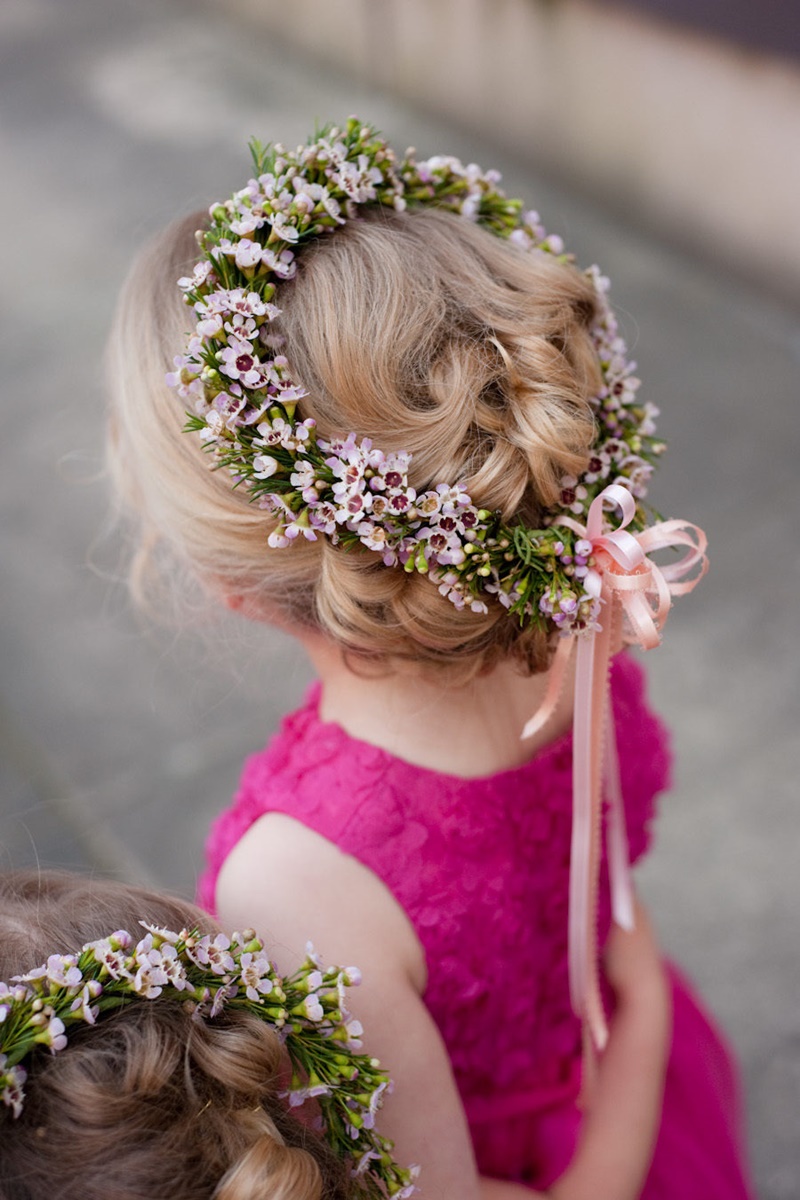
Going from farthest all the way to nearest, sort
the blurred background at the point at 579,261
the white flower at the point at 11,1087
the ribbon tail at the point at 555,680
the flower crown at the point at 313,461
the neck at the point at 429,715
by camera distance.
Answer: the blurred background at the point at 579,261 < the neck at the point at 429,715 < the ribbon tail at the point at 555,680 < the flower crown at the point at 313,461 < the white flower at the point at 11,1087

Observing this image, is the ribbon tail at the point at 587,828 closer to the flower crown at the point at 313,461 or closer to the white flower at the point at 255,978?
the flower crown at the point at 313,461

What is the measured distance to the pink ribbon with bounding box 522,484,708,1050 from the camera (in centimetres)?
125

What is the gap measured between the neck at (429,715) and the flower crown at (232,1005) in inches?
15.3

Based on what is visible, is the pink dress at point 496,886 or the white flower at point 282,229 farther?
the pink dress at point 496,886

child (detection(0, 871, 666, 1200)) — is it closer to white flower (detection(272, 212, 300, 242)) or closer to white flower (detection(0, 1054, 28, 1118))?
white flower (detection(0, 1054, 28, 1118))

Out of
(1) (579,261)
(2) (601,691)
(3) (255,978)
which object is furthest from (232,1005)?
(1) (579,261)

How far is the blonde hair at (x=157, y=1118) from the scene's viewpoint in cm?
91

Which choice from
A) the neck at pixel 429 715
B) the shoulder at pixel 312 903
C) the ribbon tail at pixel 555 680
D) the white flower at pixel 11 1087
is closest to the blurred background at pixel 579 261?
the neck at pixel 429 715

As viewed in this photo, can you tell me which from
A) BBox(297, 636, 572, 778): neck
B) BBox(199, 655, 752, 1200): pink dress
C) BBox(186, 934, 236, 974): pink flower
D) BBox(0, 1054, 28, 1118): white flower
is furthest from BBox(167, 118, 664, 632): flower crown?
BBox(0, 1054, 28, 1118): white flower

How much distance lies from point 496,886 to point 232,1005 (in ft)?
1.55

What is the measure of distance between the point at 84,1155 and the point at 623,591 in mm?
730

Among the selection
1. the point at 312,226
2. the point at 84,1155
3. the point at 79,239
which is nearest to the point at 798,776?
the point at 312,226

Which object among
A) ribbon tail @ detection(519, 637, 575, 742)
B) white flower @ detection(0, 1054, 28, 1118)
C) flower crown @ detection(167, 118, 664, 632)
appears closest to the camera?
white flower @ detection(0, 1054, 28, 1118)

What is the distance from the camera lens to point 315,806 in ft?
4.58
